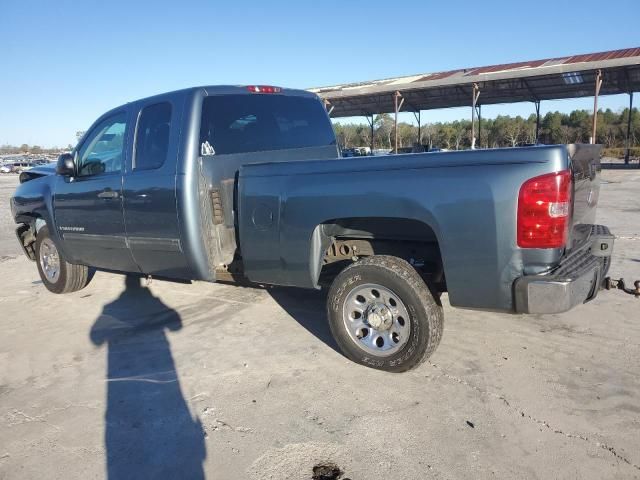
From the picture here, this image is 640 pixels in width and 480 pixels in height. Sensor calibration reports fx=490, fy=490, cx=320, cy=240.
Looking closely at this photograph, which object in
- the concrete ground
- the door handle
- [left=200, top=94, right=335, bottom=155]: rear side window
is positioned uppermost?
[left=200, top=94, right=335, bottom=155]: rear side window

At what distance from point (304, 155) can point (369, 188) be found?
200 centimetres

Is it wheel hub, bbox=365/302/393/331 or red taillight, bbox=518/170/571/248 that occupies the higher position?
red taillight, bbox=518/170/571/248

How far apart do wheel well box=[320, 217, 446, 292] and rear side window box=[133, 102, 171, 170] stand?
1756 mm

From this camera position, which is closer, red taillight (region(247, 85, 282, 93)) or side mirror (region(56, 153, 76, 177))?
red taillight (region(247, 85, 282, 93))

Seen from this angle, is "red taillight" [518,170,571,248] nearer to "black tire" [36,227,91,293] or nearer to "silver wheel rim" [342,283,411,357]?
"silver wheel rim" [342,283,411,357]

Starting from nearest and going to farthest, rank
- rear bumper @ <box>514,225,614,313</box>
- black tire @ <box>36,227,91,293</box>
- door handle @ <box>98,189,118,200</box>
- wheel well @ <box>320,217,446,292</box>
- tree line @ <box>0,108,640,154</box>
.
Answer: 1. rear bumper @ <box>514,225,614,313</box>
2. wheel well @ <box>320,217,446,292</box>
3. door handle @ <box>98,189,118,200</box>
4. black tire @ <box>36,227,91,293</box>
5. tree line @ <box>0,108,640,154</box>

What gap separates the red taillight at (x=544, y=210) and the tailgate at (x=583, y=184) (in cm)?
27

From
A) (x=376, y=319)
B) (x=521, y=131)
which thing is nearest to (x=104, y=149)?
(x=376, y=319)

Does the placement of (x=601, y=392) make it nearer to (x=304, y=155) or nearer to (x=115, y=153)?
(x=304, y=155)

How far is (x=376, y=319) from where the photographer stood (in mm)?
3678

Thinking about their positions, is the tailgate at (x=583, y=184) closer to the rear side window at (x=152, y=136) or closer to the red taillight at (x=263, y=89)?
the red taillight at (x=263, y=89)

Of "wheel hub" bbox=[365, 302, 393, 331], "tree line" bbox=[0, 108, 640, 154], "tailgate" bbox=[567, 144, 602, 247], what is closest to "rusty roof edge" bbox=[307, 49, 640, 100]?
"tree line" bbox=[0, 108, 640, 154]

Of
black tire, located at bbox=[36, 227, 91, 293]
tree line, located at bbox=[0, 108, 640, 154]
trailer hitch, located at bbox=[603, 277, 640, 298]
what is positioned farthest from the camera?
tree line, located at bbox=[0, 108, 640, 154]

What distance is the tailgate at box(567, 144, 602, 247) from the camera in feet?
11.1
